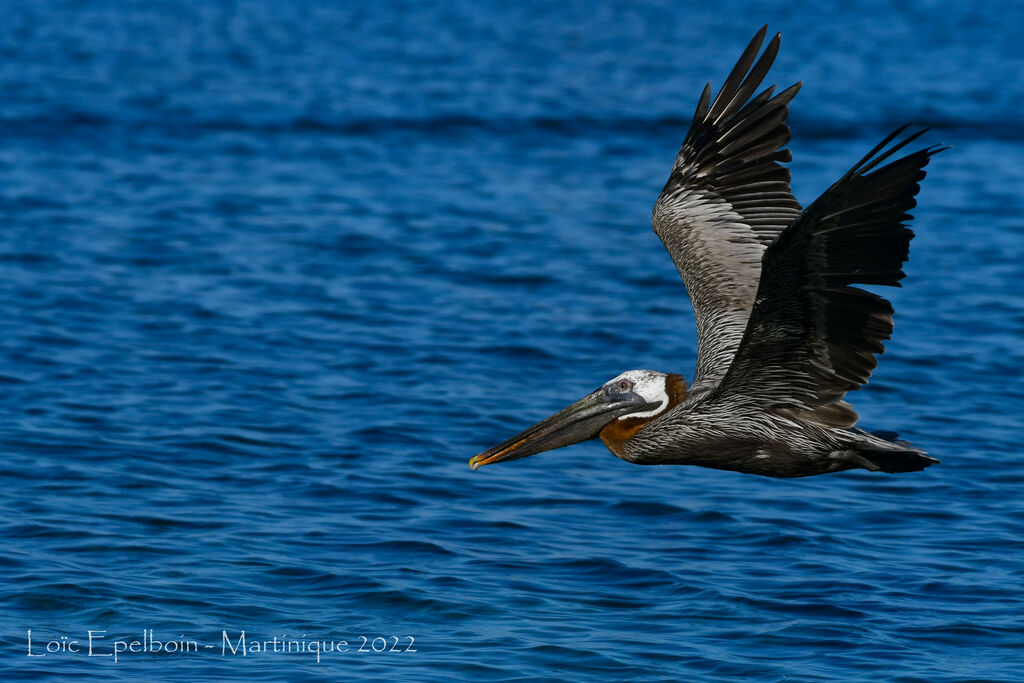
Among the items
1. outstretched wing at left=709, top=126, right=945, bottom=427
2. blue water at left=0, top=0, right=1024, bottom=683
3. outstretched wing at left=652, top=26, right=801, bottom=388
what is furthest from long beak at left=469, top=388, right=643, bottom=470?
blue water at left=0, top=0, right=1024, bottom=683

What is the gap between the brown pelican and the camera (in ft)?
21.3

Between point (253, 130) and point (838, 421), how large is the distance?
55.1 feet

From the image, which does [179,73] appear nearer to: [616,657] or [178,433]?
[178,433]

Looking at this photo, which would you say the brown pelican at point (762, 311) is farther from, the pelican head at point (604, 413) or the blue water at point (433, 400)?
the blue water at point (433, 400)

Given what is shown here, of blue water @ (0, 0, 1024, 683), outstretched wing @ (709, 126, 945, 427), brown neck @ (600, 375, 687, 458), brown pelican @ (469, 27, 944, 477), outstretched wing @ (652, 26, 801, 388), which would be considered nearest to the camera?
outstretched wing @ (709, 126, 945, 427)

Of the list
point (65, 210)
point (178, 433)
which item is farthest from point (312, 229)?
point (178, 433)

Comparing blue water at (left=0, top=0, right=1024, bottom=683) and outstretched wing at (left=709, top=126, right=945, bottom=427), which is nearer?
outstretched wing at (left=709, top=126, right=945, bottom=427)

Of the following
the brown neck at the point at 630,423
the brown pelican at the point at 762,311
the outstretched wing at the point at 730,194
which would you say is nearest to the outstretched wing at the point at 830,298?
the brown pelican at the point at 762,311

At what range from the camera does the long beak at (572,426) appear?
7754mm

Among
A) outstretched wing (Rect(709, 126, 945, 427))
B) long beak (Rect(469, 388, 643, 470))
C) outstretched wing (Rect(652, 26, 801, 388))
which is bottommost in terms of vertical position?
long beak (Rect(469, 388, 643, 470))

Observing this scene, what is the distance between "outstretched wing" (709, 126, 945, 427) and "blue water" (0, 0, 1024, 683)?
153cm

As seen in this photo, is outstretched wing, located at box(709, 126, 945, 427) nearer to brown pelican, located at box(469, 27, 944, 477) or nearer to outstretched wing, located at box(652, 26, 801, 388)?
brown pelican, located at box(469, 27, 944, 477)

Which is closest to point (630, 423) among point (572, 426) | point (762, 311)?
point (572, 426)

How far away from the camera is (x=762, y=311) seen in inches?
267
